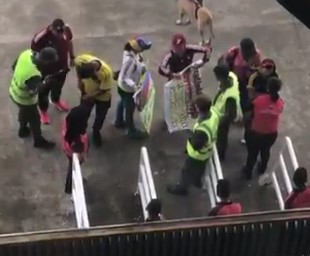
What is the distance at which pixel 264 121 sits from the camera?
8.89 m

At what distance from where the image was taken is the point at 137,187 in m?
9.72

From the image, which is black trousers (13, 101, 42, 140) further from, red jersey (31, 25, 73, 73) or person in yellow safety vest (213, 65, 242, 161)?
person in yellow safety vest (213, 65, 242, 161)

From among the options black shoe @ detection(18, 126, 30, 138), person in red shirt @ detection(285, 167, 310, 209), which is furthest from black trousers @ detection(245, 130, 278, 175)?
black shoe @ detection(18, 126, 30, 138)

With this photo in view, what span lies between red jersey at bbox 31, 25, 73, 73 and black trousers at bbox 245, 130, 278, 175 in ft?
7.33

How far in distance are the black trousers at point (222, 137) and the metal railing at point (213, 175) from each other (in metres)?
0.33

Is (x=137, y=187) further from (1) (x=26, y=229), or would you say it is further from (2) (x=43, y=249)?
(2) (x=43, y=249)

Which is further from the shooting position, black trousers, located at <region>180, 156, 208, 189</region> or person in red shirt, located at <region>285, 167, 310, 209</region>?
black trousers, located at <region>180, 156, 208, 189</region>

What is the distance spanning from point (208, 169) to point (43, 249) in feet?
8.78

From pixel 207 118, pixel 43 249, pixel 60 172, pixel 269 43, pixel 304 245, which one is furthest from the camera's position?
pixel 269 43

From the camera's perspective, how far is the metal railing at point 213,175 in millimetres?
8969

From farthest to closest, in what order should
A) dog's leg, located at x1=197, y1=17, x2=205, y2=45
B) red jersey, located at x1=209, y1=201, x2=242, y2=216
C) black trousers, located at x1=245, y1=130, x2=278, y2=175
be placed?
dog's leg, located at x1=197, y1=17, x2=205, y2=45 < black trousers, located at x1=245, y1=130, x2=278, y2=175 < red jersey, located at x1=209, y1=201, x2=242, y2=216

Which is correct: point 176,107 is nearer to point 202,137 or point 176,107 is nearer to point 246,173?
point 246,173

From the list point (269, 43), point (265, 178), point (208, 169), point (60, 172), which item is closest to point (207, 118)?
point (208, 169)

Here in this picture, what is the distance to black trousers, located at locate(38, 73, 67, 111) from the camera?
981cm
